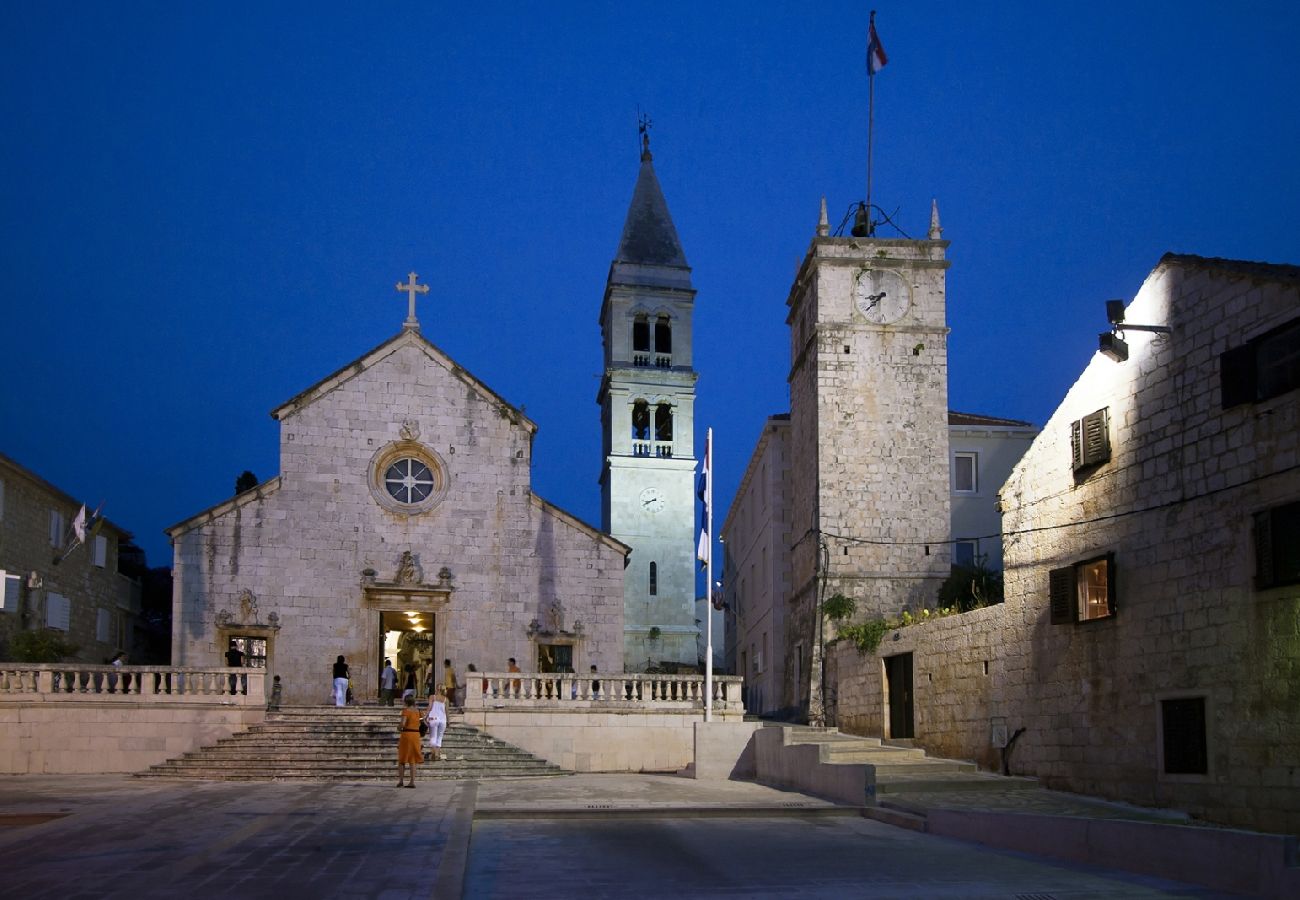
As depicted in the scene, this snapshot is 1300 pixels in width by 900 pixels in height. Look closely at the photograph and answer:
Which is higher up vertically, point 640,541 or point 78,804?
point 640,541

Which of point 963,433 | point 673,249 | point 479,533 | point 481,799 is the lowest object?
point 481,799

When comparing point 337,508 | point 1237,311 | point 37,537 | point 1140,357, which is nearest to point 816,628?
point 337,508

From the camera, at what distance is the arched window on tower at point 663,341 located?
54312 mm

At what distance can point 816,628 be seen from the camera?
31.6 metres

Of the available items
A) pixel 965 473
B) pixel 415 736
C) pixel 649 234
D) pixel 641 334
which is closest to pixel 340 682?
pixel 415 736

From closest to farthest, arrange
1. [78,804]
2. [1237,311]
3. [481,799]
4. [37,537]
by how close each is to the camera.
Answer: [1237,311] → [78,804] → [481,799] → [37,537]

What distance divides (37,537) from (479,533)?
12.2 metres

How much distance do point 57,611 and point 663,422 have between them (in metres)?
26.3

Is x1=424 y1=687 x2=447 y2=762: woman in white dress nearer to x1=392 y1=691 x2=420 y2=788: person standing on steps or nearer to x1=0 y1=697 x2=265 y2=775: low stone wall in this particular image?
x1=392 y1=691 x2=420 y2=788: person standing on steps

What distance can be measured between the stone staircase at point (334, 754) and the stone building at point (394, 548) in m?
4.11

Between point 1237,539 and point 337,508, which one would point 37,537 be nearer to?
point 337,508

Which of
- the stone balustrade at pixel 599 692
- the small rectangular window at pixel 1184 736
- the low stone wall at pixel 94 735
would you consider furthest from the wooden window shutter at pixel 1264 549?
the low stone wall at pixel 94 735

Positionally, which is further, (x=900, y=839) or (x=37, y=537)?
(x=37, y=537)

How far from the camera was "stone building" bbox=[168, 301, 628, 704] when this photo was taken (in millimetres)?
30375
